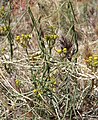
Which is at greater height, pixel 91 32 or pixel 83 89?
pixel 91 32

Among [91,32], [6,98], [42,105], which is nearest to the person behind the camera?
[42,105]

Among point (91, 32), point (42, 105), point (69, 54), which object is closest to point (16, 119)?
point (42, 105)

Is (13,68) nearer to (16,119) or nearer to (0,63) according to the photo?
(0,63)

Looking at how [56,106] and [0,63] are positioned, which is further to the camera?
[0,63]

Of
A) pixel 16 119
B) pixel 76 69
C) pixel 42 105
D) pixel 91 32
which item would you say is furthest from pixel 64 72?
pixel 91 32

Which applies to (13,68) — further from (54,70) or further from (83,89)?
(83,89)

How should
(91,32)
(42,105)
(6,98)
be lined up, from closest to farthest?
1. (42,105)
2. (6,98)
3. (91,32)

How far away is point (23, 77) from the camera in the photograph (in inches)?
63.9

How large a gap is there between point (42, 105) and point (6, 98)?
220mm

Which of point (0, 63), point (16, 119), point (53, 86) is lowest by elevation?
point (16, 119)

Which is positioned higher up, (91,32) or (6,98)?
(91,32)

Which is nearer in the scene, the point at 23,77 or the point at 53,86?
the point at 53,86

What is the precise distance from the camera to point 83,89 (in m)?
1.50

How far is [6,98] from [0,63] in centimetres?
19
